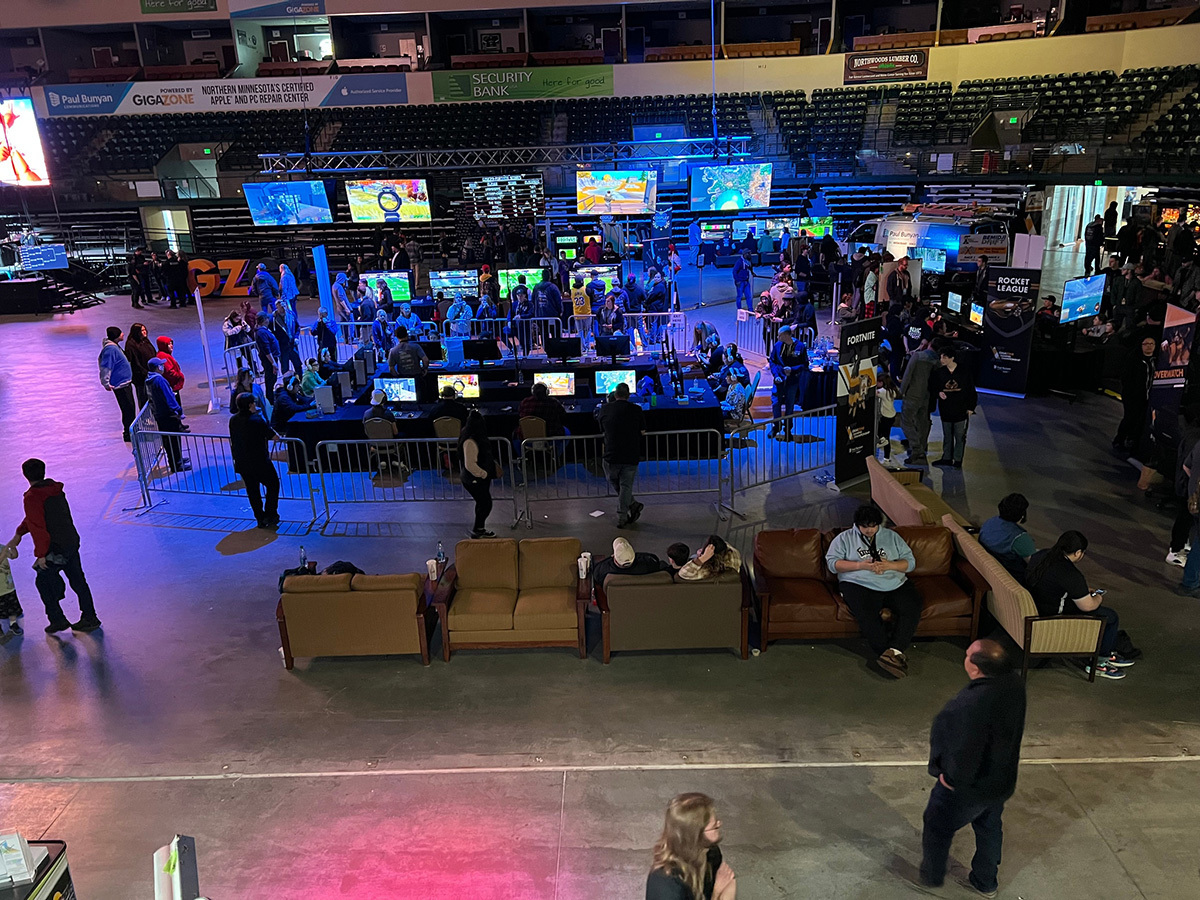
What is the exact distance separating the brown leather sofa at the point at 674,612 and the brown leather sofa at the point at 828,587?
0.25 metres

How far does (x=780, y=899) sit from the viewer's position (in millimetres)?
4812

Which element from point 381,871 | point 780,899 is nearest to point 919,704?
point 780,899

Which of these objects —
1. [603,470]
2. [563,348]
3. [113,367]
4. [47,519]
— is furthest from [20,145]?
[603,470]

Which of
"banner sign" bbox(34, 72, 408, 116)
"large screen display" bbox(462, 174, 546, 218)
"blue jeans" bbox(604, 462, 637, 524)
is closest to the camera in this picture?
"blue jeans" bbox(604, 462, 637, 524)

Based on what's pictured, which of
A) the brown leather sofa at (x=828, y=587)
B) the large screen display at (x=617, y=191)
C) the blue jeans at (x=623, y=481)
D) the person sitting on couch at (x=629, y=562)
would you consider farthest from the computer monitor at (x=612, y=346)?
the large screen display at (x=617, y=191)

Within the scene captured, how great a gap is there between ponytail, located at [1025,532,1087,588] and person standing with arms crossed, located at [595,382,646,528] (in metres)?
4.09

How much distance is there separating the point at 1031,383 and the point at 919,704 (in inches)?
364

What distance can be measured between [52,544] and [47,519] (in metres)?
0.24

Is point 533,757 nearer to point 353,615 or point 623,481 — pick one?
point 353,615

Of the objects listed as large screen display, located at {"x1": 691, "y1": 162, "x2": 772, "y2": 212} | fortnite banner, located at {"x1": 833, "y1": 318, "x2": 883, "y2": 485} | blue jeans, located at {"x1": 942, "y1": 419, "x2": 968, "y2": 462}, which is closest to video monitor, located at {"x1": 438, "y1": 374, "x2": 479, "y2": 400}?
fortnite banner, located at {"x1": 833, "y1": 318, "x2": 883, "y2": 485}

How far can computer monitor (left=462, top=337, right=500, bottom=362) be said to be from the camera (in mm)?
14664

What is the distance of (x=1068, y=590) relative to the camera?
6.45 m

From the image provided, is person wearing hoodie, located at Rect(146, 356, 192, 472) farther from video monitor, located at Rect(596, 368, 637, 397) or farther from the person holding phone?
the person holding phone

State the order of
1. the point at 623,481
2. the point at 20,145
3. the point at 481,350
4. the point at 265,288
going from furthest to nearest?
1. the point at 20,145
2. the point at 265,288
3. the point at 481,350
4. the point at 623,481
